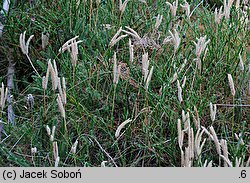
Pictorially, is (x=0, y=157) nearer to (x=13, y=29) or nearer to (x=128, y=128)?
(x=128, y=128)

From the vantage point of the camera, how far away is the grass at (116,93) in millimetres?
1589

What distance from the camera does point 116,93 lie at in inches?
70.4

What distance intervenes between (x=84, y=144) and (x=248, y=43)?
994 millimetres

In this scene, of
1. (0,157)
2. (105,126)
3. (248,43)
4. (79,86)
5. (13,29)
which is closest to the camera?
(0,157)

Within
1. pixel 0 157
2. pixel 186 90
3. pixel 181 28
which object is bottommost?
pixel 0 157

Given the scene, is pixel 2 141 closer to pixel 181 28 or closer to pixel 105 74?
pixel 105 74

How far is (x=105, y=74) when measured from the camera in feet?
6.07

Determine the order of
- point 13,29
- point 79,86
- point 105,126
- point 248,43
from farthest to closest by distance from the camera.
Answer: point 248,43, point 13,29, point 79,86, point 105,126

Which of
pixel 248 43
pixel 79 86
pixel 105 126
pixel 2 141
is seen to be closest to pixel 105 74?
pixel 79 86

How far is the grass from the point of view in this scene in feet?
5.21

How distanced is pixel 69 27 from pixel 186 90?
0.64 meters

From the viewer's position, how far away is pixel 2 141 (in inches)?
62.0

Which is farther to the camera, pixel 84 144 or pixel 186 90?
pixel 186 90

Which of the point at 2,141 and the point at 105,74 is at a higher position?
the point at 105,74
